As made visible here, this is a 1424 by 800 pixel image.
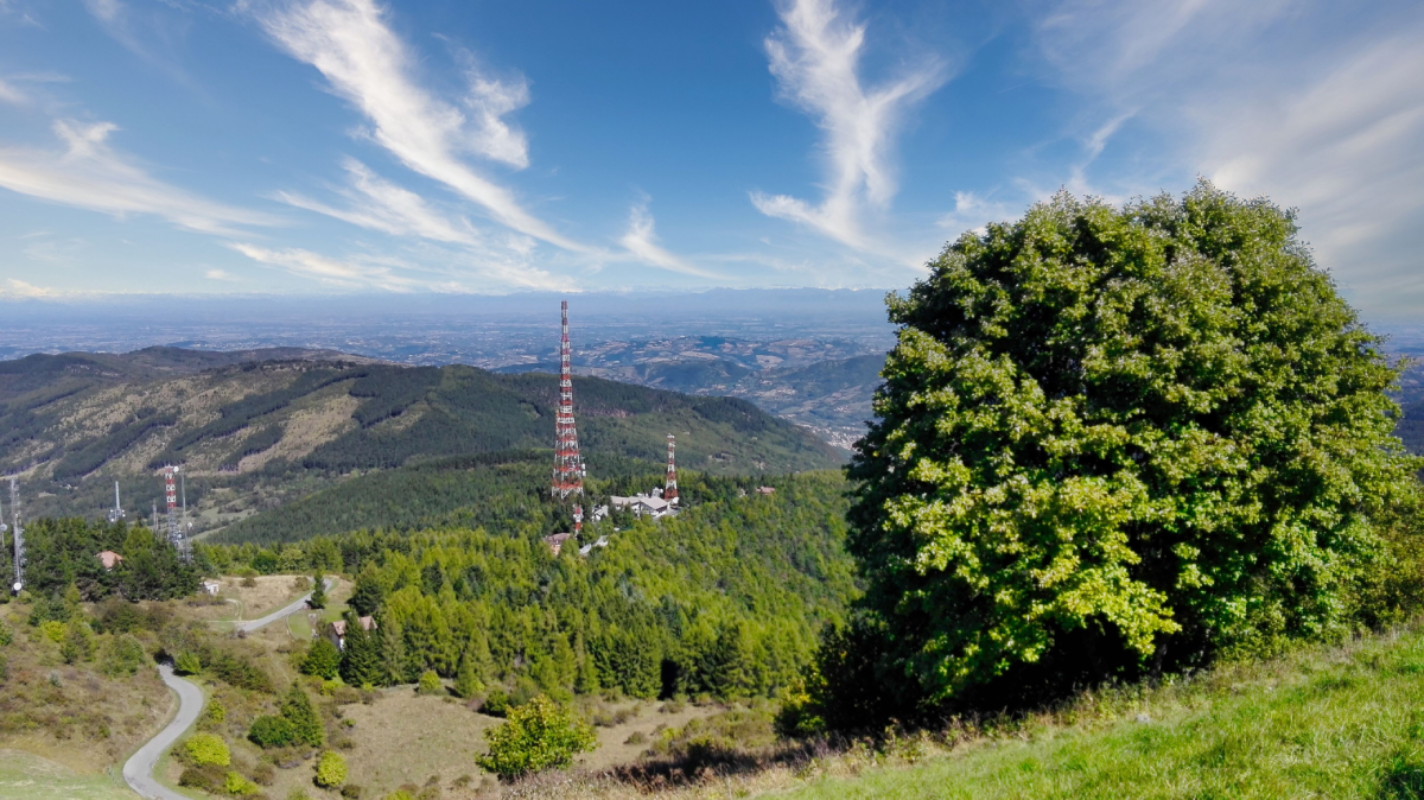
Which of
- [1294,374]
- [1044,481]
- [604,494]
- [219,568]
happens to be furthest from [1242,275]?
[604,494]

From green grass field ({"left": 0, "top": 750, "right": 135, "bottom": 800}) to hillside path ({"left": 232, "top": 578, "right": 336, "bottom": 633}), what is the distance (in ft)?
113

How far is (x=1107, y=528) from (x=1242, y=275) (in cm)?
646

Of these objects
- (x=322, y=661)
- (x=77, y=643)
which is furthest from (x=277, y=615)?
(x=77, y=643)

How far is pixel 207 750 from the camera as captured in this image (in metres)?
40.4

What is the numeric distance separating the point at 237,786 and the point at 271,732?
8.45 metres

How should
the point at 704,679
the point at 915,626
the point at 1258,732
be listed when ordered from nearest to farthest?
1. the point at 1258,732
2. the point at 915,626
3. the point at 704,679

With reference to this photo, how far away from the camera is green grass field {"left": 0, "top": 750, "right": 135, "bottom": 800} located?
2577 cm

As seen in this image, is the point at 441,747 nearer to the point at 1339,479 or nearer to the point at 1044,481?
the point at 1044,481

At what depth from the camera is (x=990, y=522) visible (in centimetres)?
1235

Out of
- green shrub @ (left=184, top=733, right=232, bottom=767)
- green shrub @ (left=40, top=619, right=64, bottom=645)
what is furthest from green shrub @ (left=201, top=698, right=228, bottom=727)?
green shrub @ (left=40, top=619, right=64, bottom=645)

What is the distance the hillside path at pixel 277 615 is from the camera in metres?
67.3

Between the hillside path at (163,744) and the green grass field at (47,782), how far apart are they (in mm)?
1271

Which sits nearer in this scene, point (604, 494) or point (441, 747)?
point (441, 747)

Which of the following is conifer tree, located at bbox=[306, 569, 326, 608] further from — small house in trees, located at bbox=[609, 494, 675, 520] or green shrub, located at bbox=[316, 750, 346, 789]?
small house in trees, located at bbox=[609, 494, 675, 520]
